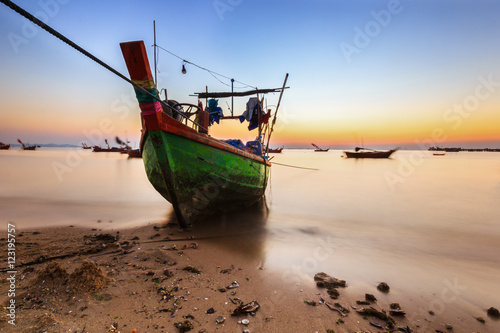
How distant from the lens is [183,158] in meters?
4.82

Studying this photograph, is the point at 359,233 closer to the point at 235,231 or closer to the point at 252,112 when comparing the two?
the point at 235,231

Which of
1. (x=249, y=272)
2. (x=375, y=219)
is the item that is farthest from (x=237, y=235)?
(x=375, y=219)

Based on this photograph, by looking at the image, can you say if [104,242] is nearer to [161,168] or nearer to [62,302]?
[161,168]

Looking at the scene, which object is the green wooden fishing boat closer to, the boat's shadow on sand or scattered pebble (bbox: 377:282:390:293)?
the boat's shadow on sand

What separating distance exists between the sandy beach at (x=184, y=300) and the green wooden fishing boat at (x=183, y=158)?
5.38 feet

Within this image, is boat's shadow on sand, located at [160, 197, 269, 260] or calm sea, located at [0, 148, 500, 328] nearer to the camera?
calm sea, located at [0, 148, 500, 328]

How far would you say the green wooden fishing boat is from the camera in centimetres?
385

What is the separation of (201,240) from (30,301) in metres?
2.82

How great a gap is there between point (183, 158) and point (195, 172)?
1.53 ft

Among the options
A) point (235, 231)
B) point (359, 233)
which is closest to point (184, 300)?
point (235, 231)

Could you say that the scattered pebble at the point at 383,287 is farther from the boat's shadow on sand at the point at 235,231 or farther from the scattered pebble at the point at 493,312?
the boat's shadow on sand at the point at 235,231
